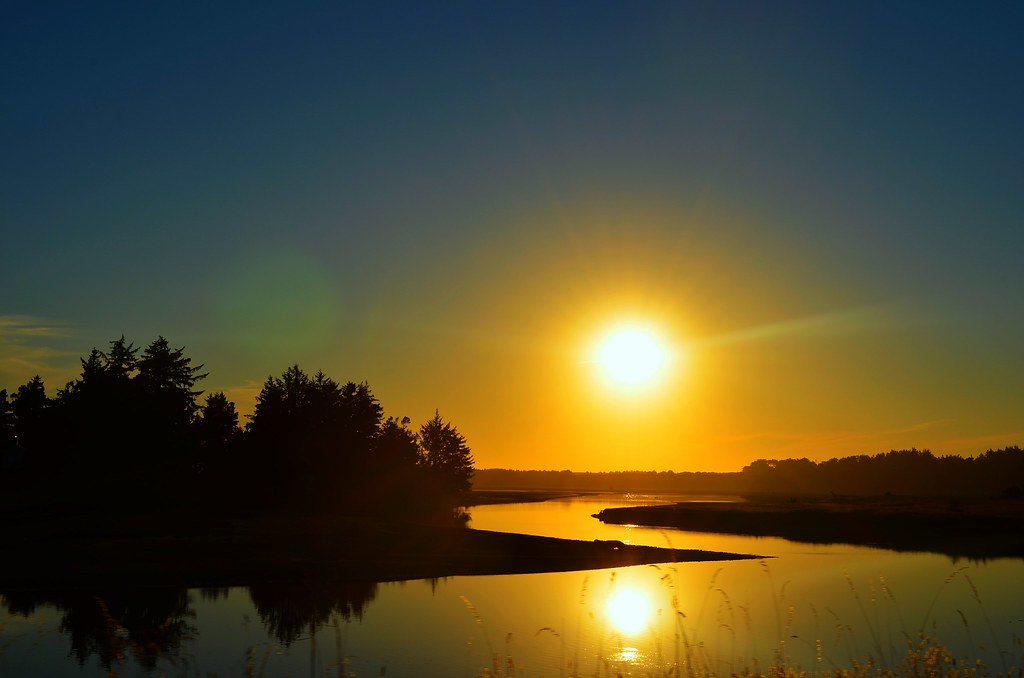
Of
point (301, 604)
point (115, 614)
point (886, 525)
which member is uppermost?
point (115, 614)

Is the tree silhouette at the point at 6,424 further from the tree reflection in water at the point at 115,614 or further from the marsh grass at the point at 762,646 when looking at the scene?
the marsh grass at the point at 762,646

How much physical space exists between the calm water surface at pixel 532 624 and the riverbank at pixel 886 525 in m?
19.0

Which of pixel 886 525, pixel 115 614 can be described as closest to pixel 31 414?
pixel 115 614

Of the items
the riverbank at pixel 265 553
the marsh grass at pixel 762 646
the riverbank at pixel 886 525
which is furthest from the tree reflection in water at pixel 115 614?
the riverbank at pixel 886 525

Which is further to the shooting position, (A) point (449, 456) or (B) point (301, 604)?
(A) point (449, 456)

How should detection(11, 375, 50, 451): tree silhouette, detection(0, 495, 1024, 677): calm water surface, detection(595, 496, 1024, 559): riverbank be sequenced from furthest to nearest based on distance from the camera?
detection(11, 375, 50, 451): tree silhouette < detection(595, 496, 1024, 559): riverbank < detection(0, 495, 1024, 677): calm water surface

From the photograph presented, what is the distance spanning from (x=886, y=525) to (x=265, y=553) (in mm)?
56614

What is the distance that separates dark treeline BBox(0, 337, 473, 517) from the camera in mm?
73125

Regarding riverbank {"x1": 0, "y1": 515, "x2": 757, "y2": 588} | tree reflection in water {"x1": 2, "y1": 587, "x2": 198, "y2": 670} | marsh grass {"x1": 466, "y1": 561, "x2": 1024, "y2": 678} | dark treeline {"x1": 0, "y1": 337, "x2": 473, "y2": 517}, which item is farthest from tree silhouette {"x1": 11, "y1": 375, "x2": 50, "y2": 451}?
marsh grass {"x1": 466, "y1": 561, "x2": 1024, "y2": 678}

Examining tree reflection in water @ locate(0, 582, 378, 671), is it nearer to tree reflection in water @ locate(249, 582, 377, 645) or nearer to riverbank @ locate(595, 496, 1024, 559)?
tree reflection in water @ locate(249, 582, 377, 645)

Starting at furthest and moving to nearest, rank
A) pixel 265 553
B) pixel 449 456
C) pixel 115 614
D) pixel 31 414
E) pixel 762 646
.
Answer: pixel 449 456 → pixel 31 414 → pixel 265 553 → pixel 115 614 → pixel 762 646

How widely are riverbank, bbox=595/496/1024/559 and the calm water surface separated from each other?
62.5 feet

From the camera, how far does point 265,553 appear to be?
4644cm

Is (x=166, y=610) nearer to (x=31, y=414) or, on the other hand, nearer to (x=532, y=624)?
(x=532, y=624)
